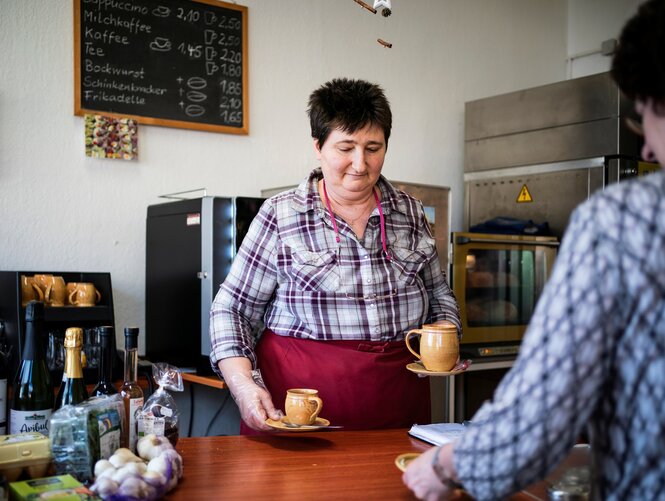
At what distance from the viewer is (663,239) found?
0.75m

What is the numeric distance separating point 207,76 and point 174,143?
325 millimetres

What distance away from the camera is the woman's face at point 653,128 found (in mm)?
787

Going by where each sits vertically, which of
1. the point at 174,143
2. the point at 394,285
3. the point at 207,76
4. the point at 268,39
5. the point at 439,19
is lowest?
the point at 394,285

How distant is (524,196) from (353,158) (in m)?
2.01

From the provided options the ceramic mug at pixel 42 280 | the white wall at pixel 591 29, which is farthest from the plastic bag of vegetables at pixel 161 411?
the white wall at pixel 591 29

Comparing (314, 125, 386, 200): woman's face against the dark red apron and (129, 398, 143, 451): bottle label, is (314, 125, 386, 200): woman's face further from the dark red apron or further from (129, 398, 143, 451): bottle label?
(129, 398, 143, 451): bottle label

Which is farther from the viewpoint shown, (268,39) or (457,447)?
(268,39)

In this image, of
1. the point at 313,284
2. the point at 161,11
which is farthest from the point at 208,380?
the point at 161,11

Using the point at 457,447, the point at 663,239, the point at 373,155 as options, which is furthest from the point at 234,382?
the point at 663,239

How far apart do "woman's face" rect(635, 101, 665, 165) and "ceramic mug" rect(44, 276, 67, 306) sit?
2.00 m

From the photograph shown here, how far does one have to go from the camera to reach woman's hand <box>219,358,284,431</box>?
5.09 ft

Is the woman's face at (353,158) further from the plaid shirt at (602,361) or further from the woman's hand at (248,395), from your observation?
the plaid shirt at (602,361)

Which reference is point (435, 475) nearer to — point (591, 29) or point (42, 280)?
point (42, 280)

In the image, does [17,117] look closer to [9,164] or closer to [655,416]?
[9,164]
